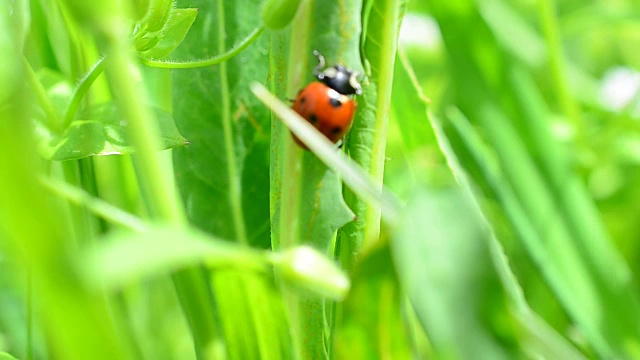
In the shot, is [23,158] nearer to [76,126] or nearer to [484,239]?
[484,239]

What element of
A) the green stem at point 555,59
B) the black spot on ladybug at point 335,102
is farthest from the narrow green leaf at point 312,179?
the green stem at point 555,59

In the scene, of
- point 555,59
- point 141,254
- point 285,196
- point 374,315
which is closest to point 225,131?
point 285,196

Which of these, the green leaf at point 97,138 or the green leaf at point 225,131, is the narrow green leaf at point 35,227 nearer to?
the green leaf at point 97,138

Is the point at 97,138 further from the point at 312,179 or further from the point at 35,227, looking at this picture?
the point at 35,227

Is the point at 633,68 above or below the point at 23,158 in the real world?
below

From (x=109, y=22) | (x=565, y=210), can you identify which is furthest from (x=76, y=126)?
(x=565, y=210)

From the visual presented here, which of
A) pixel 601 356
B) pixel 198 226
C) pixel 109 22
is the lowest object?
pixel 601 356
